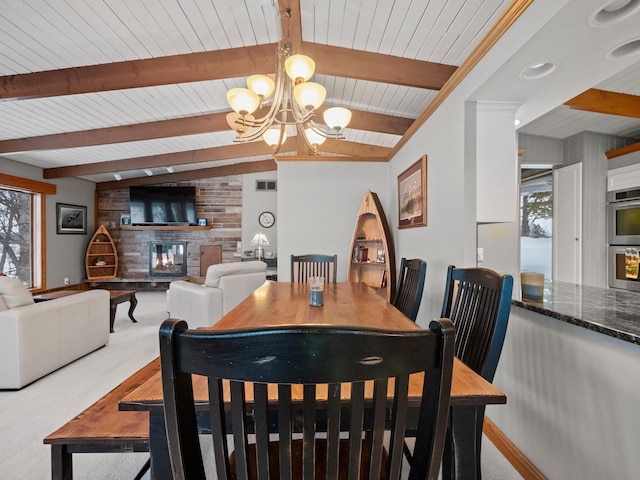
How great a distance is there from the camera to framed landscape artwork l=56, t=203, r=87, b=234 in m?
6.17

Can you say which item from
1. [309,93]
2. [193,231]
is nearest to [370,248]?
[309,93]

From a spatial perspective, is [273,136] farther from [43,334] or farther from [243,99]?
[43,334]

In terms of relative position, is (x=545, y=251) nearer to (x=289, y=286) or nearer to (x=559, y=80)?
(x=559, y=80)

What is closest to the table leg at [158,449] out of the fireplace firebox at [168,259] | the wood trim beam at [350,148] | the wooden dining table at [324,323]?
the wooden dining table at [324,323]

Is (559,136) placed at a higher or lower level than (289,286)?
higher

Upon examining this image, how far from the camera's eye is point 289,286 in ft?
8.64

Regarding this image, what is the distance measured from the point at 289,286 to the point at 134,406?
1.86 m

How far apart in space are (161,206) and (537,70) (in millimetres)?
7022

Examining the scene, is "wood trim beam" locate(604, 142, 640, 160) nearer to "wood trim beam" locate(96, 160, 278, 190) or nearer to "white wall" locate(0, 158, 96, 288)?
"wood trim beam" locate(96, 160, 278, 190)

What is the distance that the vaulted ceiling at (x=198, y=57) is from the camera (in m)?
2.14

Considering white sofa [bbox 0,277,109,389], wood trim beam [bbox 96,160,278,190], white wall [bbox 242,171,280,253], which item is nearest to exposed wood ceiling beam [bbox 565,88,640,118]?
white sofa [bbox 0,277,109,389]

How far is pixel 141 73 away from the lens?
280cm

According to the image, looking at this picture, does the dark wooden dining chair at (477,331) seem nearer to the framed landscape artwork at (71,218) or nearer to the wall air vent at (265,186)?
the wall air vent at (265,186)

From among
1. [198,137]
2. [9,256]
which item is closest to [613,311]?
[198,137]
